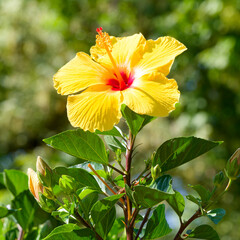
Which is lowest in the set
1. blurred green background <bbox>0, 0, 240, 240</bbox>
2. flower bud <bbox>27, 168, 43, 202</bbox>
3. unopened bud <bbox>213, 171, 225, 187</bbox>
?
blurred green background <bbox>0, 0, 240, 240</bbox>

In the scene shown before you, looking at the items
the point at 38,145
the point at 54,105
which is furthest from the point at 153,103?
the point at 38,145

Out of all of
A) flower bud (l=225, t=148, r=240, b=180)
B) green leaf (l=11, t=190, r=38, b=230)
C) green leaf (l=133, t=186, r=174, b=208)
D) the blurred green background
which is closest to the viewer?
green leaf (l=133, t=186, r=174, b=208)

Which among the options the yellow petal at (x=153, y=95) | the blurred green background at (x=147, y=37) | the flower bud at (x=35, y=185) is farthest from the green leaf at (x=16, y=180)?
the blurred green background at (x=147, y=37)

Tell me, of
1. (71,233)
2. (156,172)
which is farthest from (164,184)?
(71,233)

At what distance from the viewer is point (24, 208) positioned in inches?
27.6

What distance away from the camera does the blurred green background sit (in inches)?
141

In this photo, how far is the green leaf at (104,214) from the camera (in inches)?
20.2

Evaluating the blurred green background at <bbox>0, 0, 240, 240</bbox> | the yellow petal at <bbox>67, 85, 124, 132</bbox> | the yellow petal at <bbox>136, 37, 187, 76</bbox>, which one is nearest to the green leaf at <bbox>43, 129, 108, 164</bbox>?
the yellow petal at <bbox>67, 85, 124, 132</bbox>

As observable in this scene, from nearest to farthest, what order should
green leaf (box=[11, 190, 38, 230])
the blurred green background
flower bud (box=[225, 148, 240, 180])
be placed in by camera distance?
flower bud (box=[225, 148, 240, 180]) < green leaf (box=[11, 190, 38, 230]) < the blurred green background

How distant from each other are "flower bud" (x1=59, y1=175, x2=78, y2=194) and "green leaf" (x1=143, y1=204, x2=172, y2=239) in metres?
0.13

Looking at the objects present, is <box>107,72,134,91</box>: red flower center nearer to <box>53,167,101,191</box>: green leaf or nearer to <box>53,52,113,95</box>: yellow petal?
<box>53,52,113,95</box>: yellow petal

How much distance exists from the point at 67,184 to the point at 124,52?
0.23m

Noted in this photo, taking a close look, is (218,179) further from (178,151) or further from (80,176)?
(80,176)

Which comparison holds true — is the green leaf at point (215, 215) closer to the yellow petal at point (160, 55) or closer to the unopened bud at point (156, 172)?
the unopened bud at point (156, 172)
